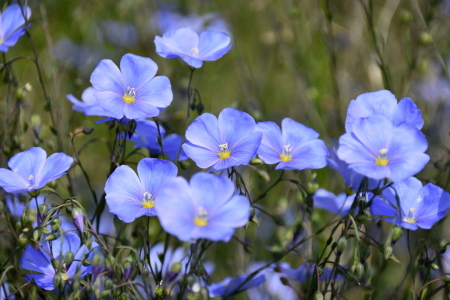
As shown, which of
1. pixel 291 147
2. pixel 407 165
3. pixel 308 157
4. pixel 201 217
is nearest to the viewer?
A: pixel 201 217

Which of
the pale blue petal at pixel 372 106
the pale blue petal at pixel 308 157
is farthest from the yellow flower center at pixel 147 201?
the pale blue petal at pixel 372 106

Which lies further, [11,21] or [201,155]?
[11,21]

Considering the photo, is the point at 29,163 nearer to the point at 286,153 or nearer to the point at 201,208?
the point at 201,208

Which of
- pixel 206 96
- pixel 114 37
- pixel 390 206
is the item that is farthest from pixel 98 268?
pixel 114 37

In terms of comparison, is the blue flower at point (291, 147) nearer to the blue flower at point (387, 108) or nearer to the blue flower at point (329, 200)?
the blue flower at point (387, 108)

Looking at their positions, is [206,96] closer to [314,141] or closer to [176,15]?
[176,15]

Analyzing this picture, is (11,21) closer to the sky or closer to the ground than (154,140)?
closer to the sky

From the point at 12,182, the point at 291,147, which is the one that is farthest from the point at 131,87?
the point at 291,147

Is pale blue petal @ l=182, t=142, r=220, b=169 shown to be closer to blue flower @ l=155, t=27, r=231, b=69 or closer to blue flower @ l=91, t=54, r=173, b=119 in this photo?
blue flower @ l=91, t=54, r=173, b=119
